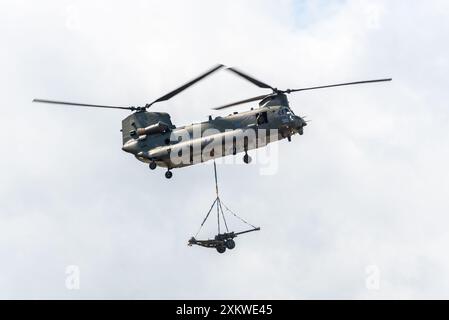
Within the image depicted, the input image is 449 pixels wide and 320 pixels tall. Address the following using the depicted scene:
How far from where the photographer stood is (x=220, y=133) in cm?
10781

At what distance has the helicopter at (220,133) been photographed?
10681 cm

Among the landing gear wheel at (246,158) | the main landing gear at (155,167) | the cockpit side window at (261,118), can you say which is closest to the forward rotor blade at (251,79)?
the cockpit side window at (261,118)

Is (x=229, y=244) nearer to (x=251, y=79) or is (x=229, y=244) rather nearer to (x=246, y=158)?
(x=246, y=158)

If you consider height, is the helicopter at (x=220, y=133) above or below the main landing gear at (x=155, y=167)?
above

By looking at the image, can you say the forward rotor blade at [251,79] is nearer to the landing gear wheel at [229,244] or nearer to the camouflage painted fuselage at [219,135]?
the camouflage painted fuselage at [219,135]

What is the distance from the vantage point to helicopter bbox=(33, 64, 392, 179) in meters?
107

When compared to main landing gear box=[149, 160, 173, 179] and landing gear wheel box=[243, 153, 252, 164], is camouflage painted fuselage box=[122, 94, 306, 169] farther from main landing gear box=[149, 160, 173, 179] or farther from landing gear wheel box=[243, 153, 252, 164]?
landing gear wheel box=[243, 153, 252, 164]

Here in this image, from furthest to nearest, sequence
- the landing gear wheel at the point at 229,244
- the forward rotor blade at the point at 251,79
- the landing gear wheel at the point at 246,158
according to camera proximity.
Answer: the landing gear wheel at the point at 229,244 < the forward rotor blade at the point at 251,79 < the landing gear wheel at the point at 246,158
